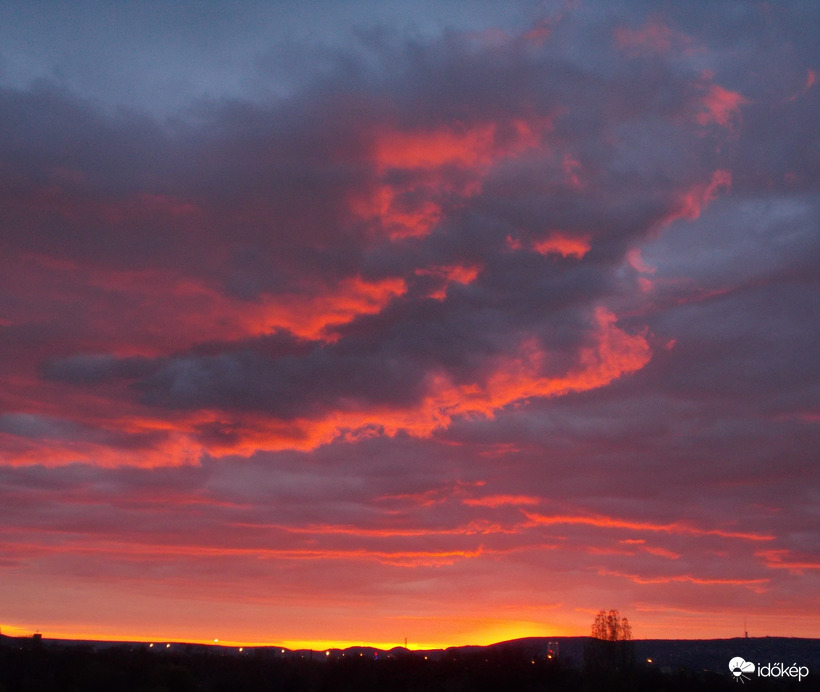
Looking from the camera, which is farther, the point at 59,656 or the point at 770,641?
the point at 770,641

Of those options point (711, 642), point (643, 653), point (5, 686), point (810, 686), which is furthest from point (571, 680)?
point (711, 642)

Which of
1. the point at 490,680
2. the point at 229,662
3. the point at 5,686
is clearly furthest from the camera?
the point at 229,662

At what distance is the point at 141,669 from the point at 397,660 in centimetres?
2362

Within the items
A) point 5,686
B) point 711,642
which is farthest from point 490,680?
point 711,642

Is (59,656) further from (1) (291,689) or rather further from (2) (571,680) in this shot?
(2) (571,680)

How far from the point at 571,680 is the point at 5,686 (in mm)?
46929

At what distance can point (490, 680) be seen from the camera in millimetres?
75062

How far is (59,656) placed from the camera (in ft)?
265

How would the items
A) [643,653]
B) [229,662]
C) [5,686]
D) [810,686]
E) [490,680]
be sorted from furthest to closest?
[643,653]
[229,662]
[810,686]
[490,680]
[5,686]

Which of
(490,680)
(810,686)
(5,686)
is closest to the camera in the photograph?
(5,686)

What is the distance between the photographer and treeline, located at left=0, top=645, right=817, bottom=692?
7012 centimetres

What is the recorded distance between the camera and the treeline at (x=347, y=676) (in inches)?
2761

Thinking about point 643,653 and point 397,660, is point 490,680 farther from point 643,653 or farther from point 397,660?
point 643,653

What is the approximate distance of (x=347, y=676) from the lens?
81375mm
